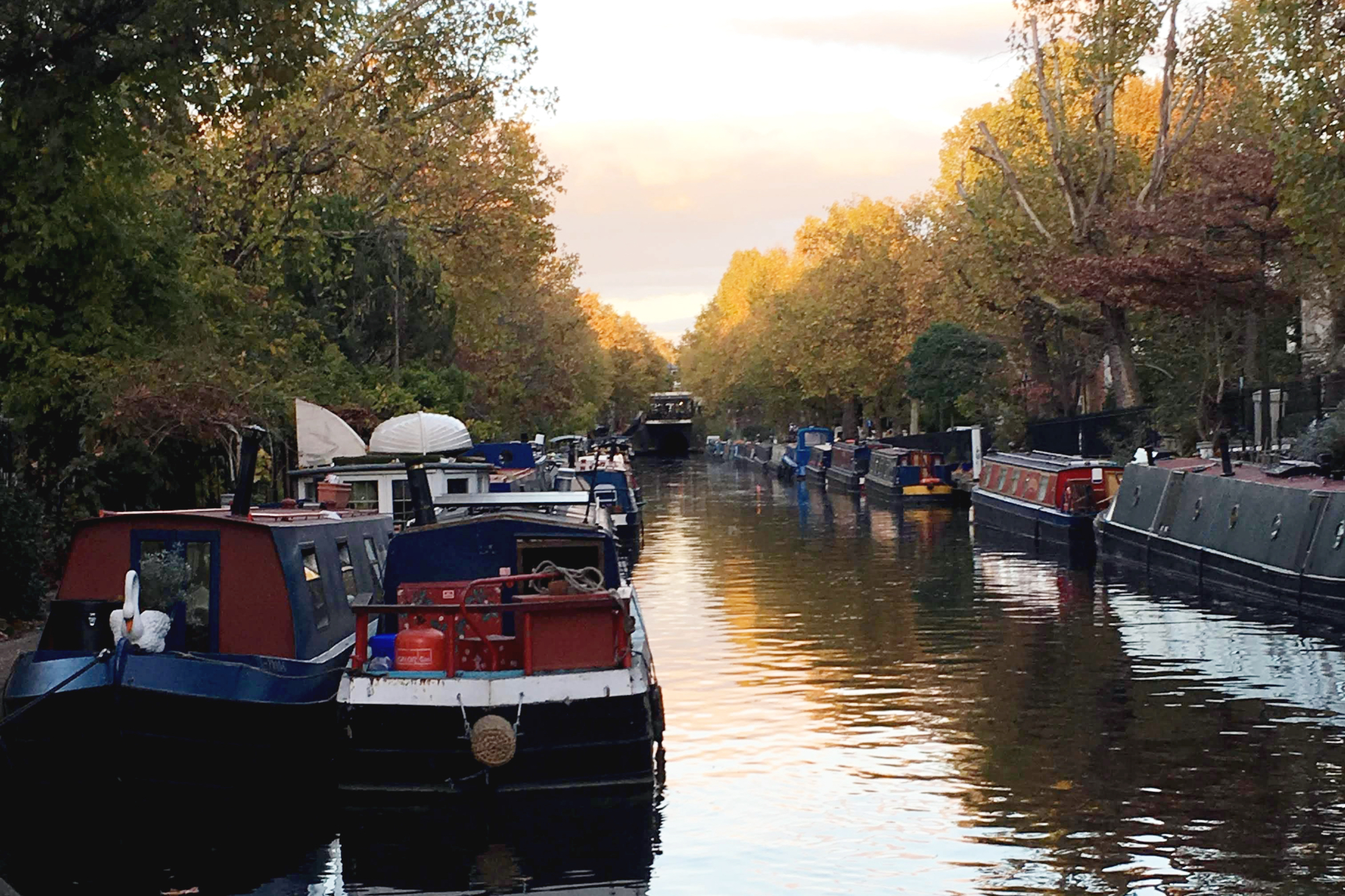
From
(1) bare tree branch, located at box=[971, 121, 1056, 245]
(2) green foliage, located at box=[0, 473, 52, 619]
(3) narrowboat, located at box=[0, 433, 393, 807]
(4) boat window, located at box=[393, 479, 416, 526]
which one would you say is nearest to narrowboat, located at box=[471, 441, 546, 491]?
(4) boat window, located at box=[393, 479, 416, 526]

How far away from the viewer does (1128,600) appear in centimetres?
3073

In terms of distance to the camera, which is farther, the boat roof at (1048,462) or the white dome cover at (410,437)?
the boat roof at (1048,462)

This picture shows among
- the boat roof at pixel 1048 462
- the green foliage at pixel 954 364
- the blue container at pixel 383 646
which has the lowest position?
the blue container at pixel 383 646

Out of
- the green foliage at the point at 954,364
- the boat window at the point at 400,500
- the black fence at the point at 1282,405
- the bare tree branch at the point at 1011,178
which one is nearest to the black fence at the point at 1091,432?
the black fence at the point at 1282,405

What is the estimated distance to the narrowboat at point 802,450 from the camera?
92.9 metres

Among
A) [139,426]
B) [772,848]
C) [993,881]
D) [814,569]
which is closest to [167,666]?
[772,848]

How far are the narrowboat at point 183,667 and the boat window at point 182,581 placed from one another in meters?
0.01

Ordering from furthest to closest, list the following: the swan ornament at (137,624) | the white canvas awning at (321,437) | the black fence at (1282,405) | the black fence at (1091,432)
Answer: the black fence at (1091,432) → the black fence at (1282,405) → the white canvas awning at (321,437) → the swan ornament at (137,624)

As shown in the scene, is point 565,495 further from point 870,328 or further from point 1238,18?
point 870,328

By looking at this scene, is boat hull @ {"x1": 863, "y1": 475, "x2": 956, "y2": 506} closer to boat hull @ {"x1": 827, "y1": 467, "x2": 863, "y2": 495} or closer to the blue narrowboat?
boat hull @ {"x1": 827, "y1": 467, "x2": 863, "y2": 495}

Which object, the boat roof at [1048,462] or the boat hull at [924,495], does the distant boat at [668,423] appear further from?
the boat roof at [1048,462]

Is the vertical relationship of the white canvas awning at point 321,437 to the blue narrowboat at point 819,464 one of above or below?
above

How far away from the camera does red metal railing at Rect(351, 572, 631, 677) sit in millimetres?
14906

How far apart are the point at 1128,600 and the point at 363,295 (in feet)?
76.2
